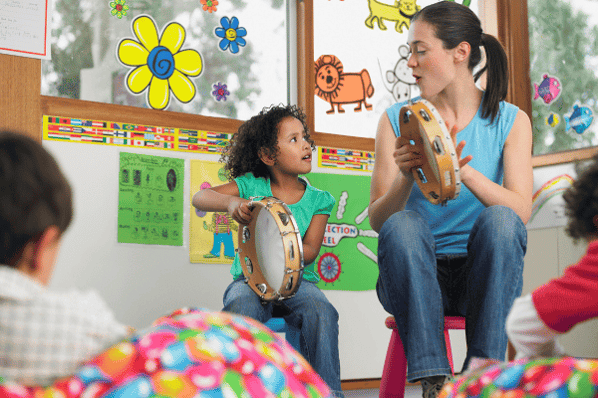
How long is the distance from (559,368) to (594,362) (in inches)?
1.5

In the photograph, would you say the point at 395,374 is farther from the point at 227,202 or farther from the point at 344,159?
the point at 344,159

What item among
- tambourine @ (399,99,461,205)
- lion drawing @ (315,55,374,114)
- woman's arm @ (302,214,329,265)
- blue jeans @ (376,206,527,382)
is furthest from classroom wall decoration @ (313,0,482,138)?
blue jeans @ (376,206,527,382)

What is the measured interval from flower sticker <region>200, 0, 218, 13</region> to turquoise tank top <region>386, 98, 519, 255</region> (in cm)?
96

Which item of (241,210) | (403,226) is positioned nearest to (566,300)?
(403,226)

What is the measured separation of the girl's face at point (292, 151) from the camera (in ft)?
6.48

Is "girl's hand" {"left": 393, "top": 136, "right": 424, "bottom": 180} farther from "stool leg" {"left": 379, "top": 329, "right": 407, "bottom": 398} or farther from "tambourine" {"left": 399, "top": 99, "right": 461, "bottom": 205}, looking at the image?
"stool leg" {"left": 379, "top": 329, "right": 407, "bottom": 398}

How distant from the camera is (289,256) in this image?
5.26ft

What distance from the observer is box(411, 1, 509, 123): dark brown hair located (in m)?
1.67

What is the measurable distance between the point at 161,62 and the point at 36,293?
5.36 ft

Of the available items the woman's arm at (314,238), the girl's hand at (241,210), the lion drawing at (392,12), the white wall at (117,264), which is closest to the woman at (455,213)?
the woman's arm at (314,238)

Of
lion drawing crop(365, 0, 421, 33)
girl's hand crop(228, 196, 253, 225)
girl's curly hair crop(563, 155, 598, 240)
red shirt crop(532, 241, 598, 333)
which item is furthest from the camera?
lion drawing crop(365, 0, 421, 33)

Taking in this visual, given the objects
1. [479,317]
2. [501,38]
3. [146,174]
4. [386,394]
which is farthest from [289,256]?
[501,38]

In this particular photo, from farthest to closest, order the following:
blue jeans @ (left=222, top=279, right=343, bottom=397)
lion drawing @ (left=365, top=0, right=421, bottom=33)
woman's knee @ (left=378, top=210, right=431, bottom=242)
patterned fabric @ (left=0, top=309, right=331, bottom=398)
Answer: lion drawing @ (left=365, top=0, right=421, bottom=33), blue jeans @ (left=222, top=279, right=343, bottom=397), woman's knee @ (left=378, top=210, right=431, bottom=242), patterned fabric @ (left=0, top=309, right=331, bottom=398)

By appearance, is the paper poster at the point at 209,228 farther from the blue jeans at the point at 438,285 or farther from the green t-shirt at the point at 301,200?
the blue jeans at the point at 438,285
